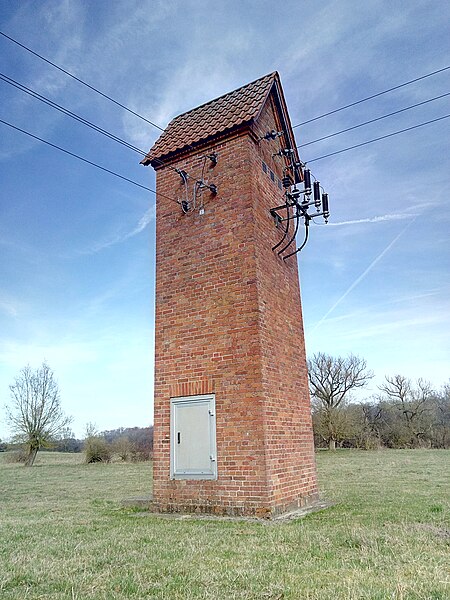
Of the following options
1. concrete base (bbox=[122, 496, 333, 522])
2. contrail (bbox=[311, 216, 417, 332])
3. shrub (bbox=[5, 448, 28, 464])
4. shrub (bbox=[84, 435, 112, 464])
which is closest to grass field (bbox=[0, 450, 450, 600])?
concrete base (bbox=[122, 496, 333, 522])

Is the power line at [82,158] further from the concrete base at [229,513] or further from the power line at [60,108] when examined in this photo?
the concrete base at [229,513]

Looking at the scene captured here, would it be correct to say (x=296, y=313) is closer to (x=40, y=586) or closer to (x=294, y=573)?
(x=294, y=573)

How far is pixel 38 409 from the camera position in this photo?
30.8 m

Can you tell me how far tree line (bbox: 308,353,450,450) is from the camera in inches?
1345

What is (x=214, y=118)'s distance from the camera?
27.6 feet

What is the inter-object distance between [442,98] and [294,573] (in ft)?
24.0

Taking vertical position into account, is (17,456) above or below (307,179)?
below

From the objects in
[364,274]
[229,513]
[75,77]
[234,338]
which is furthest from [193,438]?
[364,274]

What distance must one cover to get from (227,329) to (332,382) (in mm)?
32153

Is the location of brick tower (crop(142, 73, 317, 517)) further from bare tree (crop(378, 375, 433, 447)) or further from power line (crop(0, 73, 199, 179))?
bare tree (crop(378, 375, 433, 447))

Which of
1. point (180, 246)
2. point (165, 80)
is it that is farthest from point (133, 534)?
point (165, 80)

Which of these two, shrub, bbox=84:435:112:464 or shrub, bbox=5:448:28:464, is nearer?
shrub, bbox=84:435:112:464

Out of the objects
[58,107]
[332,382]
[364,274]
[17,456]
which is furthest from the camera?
[332,382]

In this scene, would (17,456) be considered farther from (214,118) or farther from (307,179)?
(307,179)
